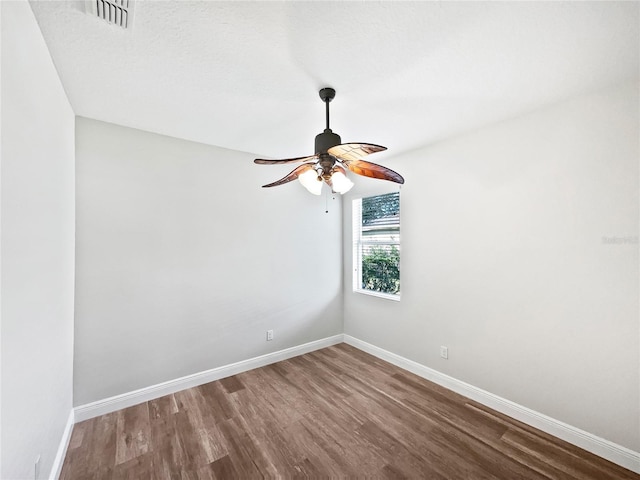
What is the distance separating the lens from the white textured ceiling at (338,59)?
133cm

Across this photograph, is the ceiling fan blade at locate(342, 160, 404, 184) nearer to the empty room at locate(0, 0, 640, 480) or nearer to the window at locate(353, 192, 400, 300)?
the empty room at locate(0, 0, 640, 480)

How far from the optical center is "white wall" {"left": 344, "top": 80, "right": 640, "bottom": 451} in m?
1.88

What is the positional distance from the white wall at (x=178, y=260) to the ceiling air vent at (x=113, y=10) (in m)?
1.36

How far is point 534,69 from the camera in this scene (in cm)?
173

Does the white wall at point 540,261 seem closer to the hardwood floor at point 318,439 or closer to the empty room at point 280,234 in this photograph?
the empty room at point 280,234

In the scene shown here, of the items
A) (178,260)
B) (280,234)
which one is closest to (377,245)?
(280,234)

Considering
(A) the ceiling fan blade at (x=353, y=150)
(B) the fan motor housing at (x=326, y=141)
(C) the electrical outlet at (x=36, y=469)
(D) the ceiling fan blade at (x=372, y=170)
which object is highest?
(B) the fan motor housing at (x=326, y=141)

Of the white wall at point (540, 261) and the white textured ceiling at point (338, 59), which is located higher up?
the white textured ceiling at point (338, 59)

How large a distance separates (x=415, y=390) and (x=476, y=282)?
1.22 meters

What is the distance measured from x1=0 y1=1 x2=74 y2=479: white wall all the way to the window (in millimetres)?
3044

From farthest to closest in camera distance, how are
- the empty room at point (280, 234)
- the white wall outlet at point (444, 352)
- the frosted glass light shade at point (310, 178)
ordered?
the white wall outlet at point (444, 352), the frosted glass light shade at point (310, 178), the empty room at point (280, 234)

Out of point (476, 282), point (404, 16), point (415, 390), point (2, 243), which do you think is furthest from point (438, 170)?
point (2, 243)

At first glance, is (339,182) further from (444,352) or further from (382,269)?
(444,352)

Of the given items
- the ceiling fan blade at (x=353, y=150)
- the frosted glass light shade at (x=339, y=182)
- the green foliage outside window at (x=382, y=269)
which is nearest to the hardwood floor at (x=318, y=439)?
the green foliage outside window at (x=382, y=269)
